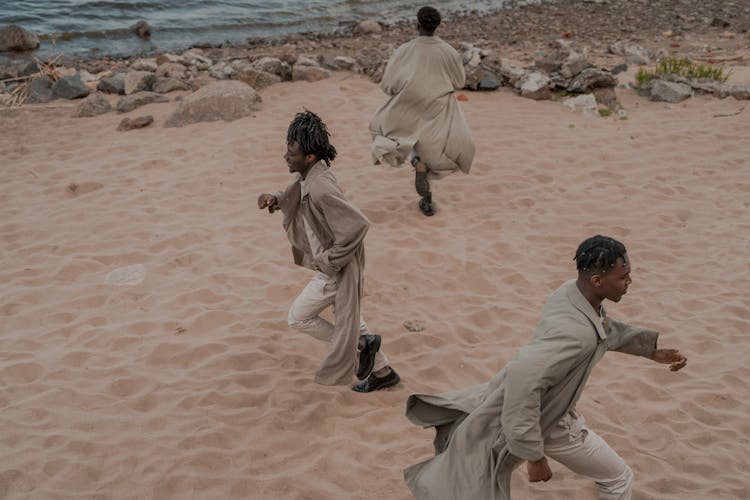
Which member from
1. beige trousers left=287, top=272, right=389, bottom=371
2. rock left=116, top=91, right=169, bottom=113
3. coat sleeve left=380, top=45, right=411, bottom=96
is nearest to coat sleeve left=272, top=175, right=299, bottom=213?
beige trousers left=287, top=272, right=389, bottom=371

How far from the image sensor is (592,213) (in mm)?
6750

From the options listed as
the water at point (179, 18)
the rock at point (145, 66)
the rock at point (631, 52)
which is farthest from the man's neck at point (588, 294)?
the water at point (179, 18)

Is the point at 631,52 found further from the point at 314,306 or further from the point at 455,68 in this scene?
the point at 314,306

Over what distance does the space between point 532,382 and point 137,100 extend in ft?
26.4

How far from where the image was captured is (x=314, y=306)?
4.09 m

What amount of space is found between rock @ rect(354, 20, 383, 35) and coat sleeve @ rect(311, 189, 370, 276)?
1240 cm

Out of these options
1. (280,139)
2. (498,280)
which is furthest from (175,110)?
(498,280)

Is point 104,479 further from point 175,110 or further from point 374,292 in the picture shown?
point 175,110

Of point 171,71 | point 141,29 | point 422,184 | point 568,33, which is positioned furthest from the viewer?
point 141,29

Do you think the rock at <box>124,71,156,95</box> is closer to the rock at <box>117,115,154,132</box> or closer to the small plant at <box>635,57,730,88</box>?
the rock at <box>117,115,154,132</box>

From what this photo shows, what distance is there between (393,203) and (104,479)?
4105 millimetres

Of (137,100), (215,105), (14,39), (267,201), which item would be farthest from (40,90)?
(267,201)

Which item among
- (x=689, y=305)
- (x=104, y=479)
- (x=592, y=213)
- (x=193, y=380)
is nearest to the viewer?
(x=104, y=479)

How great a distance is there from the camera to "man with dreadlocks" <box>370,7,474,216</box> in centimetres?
629
